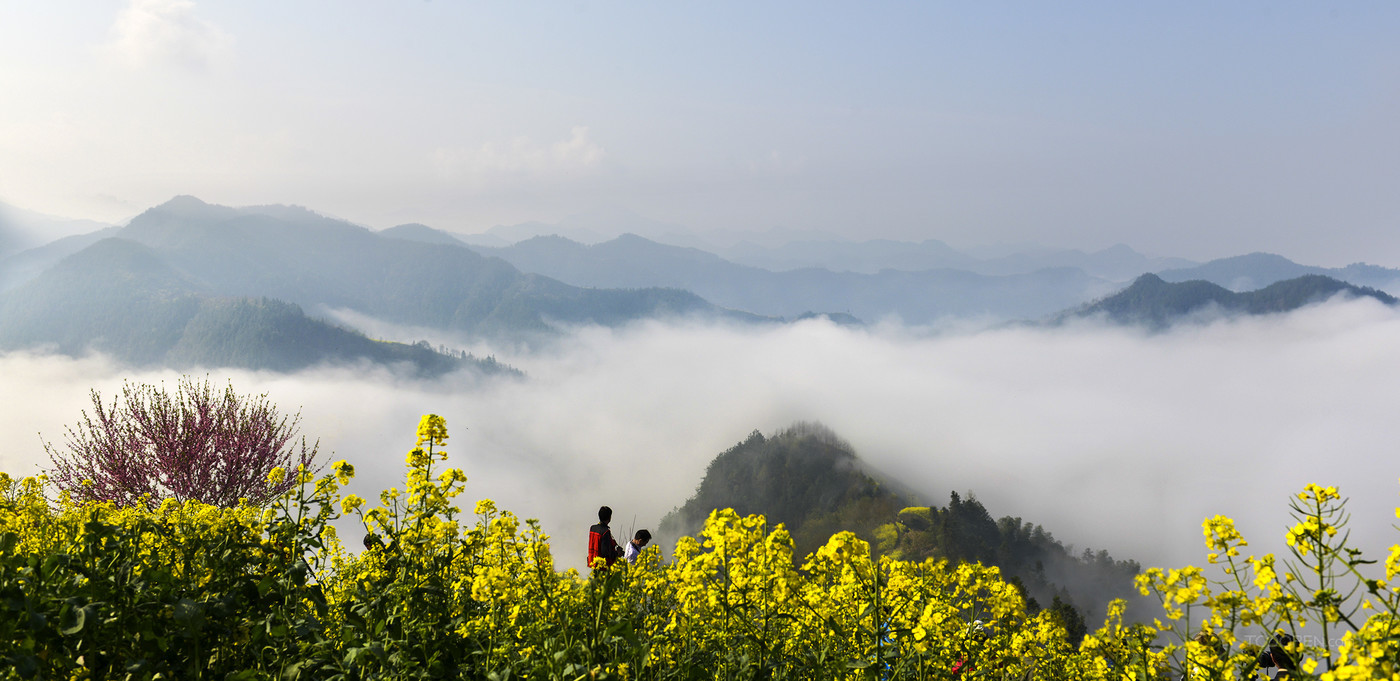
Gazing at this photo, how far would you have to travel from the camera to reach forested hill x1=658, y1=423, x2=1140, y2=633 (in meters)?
111

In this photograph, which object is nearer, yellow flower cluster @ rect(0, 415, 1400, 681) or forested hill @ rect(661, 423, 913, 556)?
yellow flower cluster @ rect(0, 415, 1400, 681)

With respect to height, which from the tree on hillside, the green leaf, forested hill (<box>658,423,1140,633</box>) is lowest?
forested hill (<box>658,423,1140,633</box>)

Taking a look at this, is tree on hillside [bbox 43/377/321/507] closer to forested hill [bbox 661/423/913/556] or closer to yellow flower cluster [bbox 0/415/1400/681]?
yellow flower cluster [bbox 0/415/1400/681]

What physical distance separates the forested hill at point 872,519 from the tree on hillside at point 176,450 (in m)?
89.7

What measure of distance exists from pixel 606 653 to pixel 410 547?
5.84 feet

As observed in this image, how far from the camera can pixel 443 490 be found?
Result: 528 centimetres

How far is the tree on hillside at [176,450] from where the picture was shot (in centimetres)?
1634

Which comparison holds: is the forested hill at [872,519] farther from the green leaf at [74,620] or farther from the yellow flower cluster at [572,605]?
the green leaf at [74,620]

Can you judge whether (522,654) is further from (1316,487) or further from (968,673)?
(1316,487)

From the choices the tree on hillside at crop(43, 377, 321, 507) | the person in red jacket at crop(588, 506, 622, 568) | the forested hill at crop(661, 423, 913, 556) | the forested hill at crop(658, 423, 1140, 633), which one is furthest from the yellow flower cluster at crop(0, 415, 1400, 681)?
the forested hill at crop(661, 423, 913, 556)

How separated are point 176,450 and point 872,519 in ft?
401

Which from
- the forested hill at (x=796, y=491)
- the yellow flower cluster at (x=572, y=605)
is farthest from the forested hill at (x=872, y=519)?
the yellow flower cluster at (x=572, y=605)

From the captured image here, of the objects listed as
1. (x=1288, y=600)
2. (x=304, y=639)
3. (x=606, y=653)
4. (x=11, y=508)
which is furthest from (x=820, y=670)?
(x=11, y=508)

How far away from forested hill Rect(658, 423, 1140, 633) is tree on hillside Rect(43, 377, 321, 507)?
294 ft
